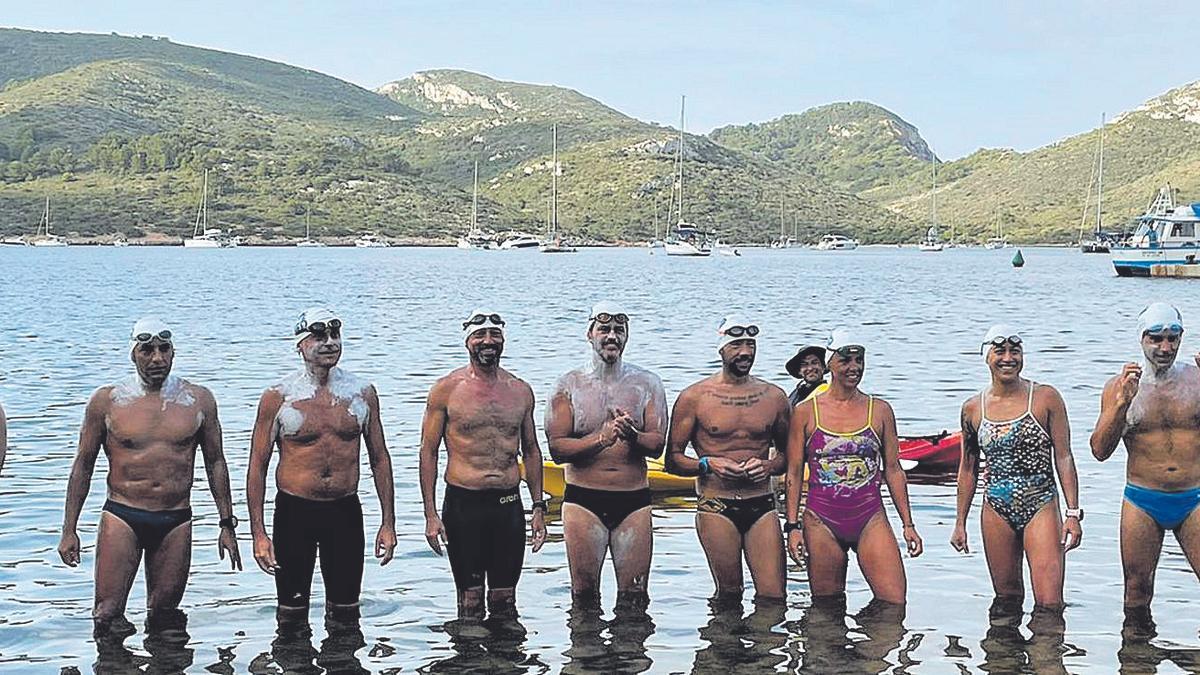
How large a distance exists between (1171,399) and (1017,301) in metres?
63.2

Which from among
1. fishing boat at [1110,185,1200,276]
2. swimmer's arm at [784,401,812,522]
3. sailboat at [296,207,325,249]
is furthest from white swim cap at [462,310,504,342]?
sailboat at [296,207,325,249]

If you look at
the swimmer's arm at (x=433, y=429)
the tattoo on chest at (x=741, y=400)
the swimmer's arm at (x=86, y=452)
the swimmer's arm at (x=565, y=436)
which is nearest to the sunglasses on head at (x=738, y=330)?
the tattoo on chest at (x=741, y=400)

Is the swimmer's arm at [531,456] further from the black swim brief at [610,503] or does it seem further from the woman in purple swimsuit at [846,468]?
the woman in purple swimsuit at [846,468]

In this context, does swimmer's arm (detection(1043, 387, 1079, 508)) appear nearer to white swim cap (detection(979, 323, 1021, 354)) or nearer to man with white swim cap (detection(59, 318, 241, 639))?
white swim cap (detection(979, 323, 1021, 354))

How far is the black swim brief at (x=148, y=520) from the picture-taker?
32.7ft

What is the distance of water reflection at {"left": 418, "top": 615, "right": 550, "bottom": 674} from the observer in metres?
10.6

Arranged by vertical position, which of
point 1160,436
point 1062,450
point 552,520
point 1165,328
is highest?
point 1165,328

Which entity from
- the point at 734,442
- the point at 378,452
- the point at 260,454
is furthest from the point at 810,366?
the point at 260,454

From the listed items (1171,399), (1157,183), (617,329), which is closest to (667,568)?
(617,329)

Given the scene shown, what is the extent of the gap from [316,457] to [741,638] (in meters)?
3.51

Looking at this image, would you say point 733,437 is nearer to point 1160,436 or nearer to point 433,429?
point 433,429

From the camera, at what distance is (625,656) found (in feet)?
35.6

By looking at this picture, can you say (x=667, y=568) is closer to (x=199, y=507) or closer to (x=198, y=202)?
(x=199, y=507)

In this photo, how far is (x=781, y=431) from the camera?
10492 millimetres
